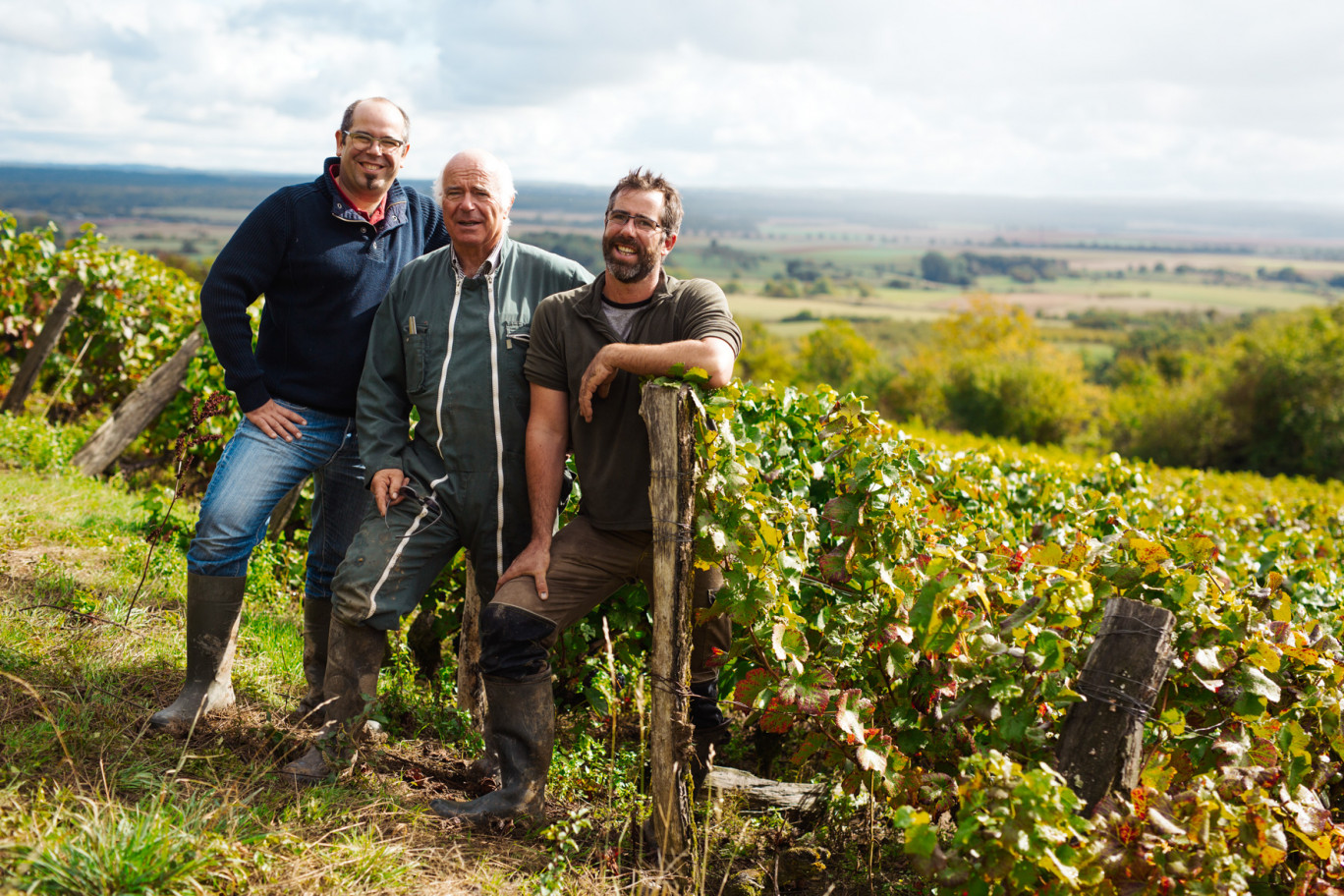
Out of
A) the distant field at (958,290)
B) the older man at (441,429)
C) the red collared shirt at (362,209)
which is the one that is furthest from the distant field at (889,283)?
the older man at (441,429)

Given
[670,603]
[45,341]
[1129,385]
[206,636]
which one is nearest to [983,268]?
[1129,385]

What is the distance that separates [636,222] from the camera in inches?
125

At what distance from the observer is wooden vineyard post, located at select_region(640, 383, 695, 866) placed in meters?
2.80

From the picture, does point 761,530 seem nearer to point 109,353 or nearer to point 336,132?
point 336,132

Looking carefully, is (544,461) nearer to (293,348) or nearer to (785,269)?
(293,348)

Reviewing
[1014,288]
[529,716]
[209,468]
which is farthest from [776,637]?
[1014,288]

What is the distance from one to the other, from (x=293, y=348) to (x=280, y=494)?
57cm

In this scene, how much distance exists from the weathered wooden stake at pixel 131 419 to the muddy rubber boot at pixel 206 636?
4117 mm

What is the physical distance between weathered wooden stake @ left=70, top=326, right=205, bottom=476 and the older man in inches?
172

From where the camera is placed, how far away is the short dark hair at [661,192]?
10.7ft

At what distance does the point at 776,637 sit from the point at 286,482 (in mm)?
1995

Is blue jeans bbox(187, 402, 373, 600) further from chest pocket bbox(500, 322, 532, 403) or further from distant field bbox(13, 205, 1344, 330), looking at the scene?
distant field bbox(13, 205, 1344, 330)

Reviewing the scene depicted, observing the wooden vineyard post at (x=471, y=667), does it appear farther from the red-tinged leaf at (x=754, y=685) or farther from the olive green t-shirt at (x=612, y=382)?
the red-tinged leaf at (x=754, y=685)

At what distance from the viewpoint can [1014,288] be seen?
537 feet
